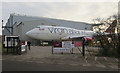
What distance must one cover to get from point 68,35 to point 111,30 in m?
26.3

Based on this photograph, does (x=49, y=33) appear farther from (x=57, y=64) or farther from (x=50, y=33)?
(x=57, y=64)

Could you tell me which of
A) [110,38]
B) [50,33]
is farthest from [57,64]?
[50,33]

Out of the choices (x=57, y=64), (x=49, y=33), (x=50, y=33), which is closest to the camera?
(x=57, y=64)

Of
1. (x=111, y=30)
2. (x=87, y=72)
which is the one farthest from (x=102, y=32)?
(x=87, y=72)

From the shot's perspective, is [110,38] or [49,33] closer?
[110,38]

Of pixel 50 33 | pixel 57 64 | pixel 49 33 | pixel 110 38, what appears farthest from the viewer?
pixel 50 33

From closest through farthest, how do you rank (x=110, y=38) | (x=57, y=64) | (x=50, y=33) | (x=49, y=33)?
1. (x=57, y=64)
2. (x=110, y=38)
3. (x=49, y=33)
4. (x=50, y=33)

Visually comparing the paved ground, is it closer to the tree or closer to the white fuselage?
the tree

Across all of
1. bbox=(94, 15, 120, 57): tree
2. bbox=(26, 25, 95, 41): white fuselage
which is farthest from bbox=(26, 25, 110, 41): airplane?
bbox=(94, 15, 120, 57): tree

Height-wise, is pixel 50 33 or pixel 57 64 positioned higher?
pixel 50 33

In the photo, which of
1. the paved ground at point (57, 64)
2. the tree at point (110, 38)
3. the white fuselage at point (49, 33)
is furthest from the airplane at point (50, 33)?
the paved ground at point (57, 64)

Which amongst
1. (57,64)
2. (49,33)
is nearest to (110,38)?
(57,64)

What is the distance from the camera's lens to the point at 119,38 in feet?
54.9

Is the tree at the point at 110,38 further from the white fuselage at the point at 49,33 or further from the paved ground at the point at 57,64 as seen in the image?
the white fuselage at the point at 49,33
